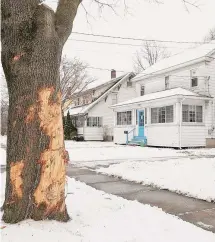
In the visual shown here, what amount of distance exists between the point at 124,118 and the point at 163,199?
2204 cm

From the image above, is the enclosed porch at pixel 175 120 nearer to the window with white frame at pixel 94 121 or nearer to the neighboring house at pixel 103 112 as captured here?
the neighboring house at pixel 103 112

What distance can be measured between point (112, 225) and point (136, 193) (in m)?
3.01

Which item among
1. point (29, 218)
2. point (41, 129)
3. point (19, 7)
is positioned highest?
point (19, 7)

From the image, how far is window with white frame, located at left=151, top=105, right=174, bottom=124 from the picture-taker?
23078mm

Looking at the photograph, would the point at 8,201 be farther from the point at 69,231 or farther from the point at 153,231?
the point at 153,231

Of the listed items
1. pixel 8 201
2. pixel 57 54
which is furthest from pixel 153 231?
pixel 57 54

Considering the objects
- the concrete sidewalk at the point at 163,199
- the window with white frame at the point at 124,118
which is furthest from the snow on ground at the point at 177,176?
the window with white frame at the point at 124,118

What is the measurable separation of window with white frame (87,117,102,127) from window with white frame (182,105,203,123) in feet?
49.3

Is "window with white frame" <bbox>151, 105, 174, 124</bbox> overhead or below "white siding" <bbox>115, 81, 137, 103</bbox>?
below

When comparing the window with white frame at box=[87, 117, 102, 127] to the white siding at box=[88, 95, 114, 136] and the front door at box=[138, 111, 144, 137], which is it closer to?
the white siding at box=[88, 95, 114, 136]

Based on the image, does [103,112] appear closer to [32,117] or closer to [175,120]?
[175,120]

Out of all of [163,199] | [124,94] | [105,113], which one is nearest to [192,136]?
[105,113]

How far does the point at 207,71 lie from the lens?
2405 cm

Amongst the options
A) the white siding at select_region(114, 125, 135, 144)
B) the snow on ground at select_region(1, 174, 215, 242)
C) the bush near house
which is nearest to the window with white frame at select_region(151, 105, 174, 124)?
the white siding at select_region(114, 125, 135, 144)
